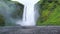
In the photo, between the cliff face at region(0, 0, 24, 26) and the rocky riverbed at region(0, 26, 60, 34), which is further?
the cliff face at region(0, 0, 24, 26)

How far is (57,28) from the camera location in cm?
427

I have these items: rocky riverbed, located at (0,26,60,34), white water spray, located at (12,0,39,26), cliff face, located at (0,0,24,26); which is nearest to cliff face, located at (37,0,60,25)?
white water spray, located at (12,0,39,26)

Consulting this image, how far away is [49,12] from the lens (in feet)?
23.6

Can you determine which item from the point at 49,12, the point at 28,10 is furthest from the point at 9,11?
the point at 49,12

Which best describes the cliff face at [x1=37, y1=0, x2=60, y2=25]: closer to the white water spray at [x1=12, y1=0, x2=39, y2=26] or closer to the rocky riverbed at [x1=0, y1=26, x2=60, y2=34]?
the white water spray at [x1=12, y1=0, x2=39, y2=26]

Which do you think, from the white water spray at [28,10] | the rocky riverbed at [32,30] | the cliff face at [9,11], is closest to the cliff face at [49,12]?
the white water spray at [28,10]

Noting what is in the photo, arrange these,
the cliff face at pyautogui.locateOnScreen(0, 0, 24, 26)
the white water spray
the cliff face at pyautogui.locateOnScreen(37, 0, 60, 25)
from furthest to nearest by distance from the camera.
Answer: the white water spray → the cliff face at pyautogui.locateOnScreen(37, 0, 60, 25) → the cliff face at pyautogui.locateOnScreen(0, 0, 24, 26)

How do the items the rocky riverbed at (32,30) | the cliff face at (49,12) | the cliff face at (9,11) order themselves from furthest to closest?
the cliff face at (49,12) → the cliff face at (9,11) → the rocky riverbed at (32,30)

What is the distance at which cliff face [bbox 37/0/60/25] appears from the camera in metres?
6.84

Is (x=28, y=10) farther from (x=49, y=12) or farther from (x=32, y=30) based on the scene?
(x=32, y=30)

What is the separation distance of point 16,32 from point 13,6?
3.31 meters

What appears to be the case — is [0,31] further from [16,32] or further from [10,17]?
[10,17]

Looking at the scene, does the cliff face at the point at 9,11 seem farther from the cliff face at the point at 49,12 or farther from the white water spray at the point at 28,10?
the cliff face at the point at 49,12

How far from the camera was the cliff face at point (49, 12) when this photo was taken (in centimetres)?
684
